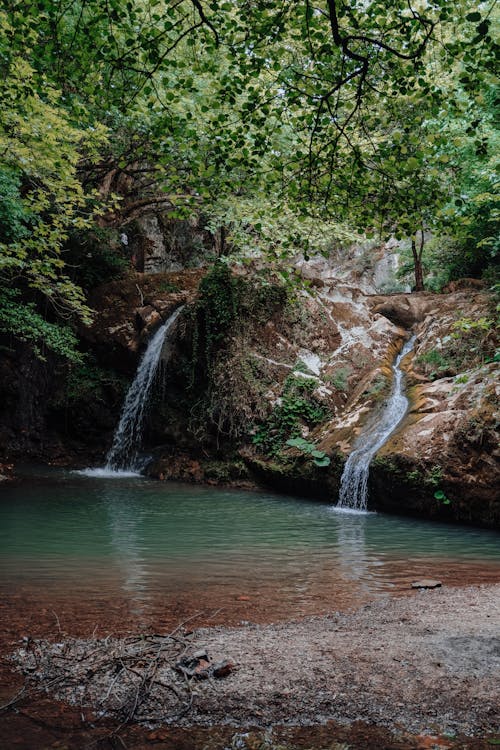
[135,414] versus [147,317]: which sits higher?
[147,317]

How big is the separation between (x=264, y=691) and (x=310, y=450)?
29.4 feet

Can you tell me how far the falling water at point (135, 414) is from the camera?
48.4 ft

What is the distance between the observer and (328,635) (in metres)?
3.63

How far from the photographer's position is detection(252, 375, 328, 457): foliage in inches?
498

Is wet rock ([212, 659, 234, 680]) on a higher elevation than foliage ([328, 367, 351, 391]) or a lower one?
lower

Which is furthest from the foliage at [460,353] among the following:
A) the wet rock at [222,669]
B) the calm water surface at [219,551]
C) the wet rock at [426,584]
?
the wet rock at [222,669]

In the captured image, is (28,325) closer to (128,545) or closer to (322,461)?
(128,545)

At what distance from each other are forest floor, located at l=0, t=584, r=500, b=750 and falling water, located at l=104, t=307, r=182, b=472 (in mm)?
11469

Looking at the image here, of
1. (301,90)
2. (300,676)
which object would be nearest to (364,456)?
(301,90)

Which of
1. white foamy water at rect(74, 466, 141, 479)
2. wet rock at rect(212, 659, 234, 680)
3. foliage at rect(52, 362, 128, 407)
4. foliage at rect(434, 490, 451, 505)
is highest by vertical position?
foliage at rect(52, 362, 128, 407)

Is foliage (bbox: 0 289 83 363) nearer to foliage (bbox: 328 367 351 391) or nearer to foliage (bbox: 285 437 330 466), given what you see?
foliage (bbox: 285 437 330 466)

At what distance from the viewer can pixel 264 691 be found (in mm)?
2705

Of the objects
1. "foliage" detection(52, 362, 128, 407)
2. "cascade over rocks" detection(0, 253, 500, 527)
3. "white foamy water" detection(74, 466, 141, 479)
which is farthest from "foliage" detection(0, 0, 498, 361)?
"foliage" detection(52, 362, 128, 407)

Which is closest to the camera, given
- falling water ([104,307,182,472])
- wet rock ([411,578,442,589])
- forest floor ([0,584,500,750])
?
forest floor ([0,584,500,750])
